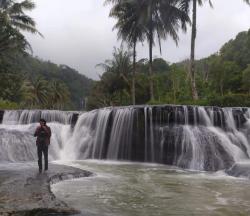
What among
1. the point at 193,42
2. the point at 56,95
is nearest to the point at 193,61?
the point at 193,42

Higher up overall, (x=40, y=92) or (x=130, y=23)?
(x=130, y=23)

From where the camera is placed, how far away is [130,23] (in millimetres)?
35625

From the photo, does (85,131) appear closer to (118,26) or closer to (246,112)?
(246,112)

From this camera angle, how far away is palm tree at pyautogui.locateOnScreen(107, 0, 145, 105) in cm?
3503

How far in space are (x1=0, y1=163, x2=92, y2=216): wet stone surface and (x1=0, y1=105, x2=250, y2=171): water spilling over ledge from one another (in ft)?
22.0

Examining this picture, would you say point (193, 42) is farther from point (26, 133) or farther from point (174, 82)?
point (174, 82)

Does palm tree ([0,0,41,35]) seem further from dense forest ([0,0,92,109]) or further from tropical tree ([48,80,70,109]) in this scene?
tropical tree ([48,80,70,109])

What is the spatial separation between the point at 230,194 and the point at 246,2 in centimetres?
1960

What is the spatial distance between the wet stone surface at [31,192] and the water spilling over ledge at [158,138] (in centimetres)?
671

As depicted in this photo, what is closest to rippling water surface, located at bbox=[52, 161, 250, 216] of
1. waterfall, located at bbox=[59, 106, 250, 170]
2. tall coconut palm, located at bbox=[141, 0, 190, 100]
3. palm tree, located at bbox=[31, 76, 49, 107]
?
waterfall, located at bbox=[59, 106, 250, 170]

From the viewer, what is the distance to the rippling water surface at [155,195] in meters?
8.14

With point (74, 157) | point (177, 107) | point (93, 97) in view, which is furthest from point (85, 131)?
point (93, 97)

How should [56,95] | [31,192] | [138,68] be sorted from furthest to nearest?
[56,95], [138,68], [31,192]

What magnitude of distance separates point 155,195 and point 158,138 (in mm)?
9784
